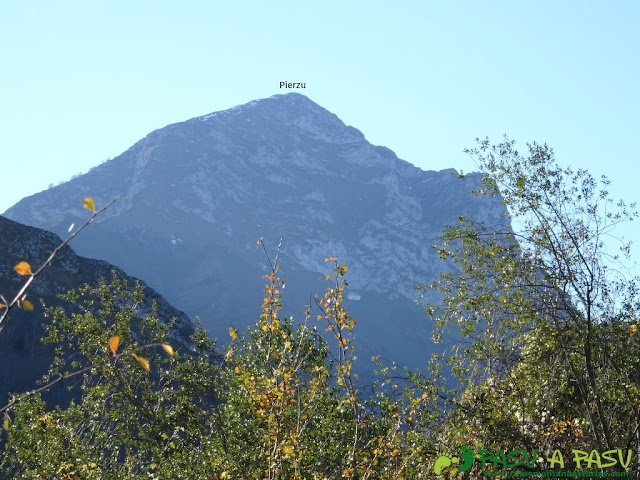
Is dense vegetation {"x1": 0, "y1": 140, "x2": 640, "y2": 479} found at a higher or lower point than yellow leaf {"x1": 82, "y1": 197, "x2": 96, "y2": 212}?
lower

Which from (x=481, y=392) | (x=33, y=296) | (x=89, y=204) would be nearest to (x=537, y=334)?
(x=481, y=392)

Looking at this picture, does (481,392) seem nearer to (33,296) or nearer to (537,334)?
(537,334)

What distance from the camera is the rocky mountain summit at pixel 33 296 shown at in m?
90.0

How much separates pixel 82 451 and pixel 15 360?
86.0 m

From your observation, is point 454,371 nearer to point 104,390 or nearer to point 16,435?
point 104,390

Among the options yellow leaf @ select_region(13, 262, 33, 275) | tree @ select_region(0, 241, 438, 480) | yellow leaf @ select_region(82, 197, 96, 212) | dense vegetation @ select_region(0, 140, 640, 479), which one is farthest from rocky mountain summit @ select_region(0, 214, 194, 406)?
yellow leaf @ select_region(82, 197, 96, 212)

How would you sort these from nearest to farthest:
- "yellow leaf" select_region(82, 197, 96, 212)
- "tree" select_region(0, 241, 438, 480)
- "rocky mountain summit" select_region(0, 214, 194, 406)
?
"yellow leaf" select_region(82, 197, 96, 212) → "tree" select_region(0, 241, 438, 480) → "rocky mountain summit" select_region(0, 214, 194, 406)

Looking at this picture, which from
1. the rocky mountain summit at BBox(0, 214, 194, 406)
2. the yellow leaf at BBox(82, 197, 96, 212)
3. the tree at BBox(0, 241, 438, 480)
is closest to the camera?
the yellow leaf at BBox(82, 197, 96, 212)

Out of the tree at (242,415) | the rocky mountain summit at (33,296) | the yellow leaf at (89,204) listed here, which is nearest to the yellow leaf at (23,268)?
the yellow leaf at (89,204)

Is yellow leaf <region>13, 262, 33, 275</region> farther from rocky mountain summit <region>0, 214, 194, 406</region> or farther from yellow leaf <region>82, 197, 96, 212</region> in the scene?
rocky mountain summit <region>0, 214, 194, 406</region>

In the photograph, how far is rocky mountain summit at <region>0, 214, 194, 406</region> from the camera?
3543 inches

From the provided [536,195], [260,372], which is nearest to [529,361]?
[536,195]

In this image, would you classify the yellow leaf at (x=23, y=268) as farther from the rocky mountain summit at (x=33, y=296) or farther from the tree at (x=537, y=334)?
the rocky mountain summit at (x=33, y=296)

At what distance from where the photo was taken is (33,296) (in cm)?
9844
